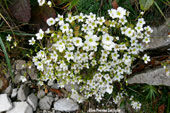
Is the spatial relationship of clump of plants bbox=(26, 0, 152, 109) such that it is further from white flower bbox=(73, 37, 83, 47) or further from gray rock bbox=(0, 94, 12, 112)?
gray rock bbox=(0, 94, 12, 112)

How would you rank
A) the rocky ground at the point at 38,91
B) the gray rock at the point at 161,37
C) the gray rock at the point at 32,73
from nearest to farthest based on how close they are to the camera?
1. the gray rock at the point at 161,37
2. the rocky ground at the point at 38,91
3. the gray rock at the point at 32,73

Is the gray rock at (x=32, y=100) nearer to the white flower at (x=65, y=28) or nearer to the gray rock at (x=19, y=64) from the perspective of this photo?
the gray rock at (x=19, y=64)

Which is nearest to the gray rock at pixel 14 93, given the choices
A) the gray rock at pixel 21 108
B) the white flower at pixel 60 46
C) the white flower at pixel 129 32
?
the gray rock at pixel 21 108

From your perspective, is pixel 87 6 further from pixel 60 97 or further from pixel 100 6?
pixel 60 97

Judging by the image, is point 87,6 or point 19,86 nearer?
point 87,6

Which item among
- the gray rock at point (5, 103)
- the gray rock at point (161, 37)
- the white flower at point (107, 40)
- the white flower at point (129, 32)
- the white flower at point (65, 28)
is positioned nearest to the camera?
the white flower at point (107, 40)

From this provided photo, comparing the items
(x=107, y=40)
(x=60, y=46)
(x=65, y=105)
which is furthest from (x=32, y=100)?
(x=107, y=40)

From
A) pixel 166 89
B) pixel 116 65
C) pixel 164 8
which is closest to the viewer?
pixel 116 65

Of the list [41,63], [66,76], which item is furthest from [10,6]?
[66,76]
